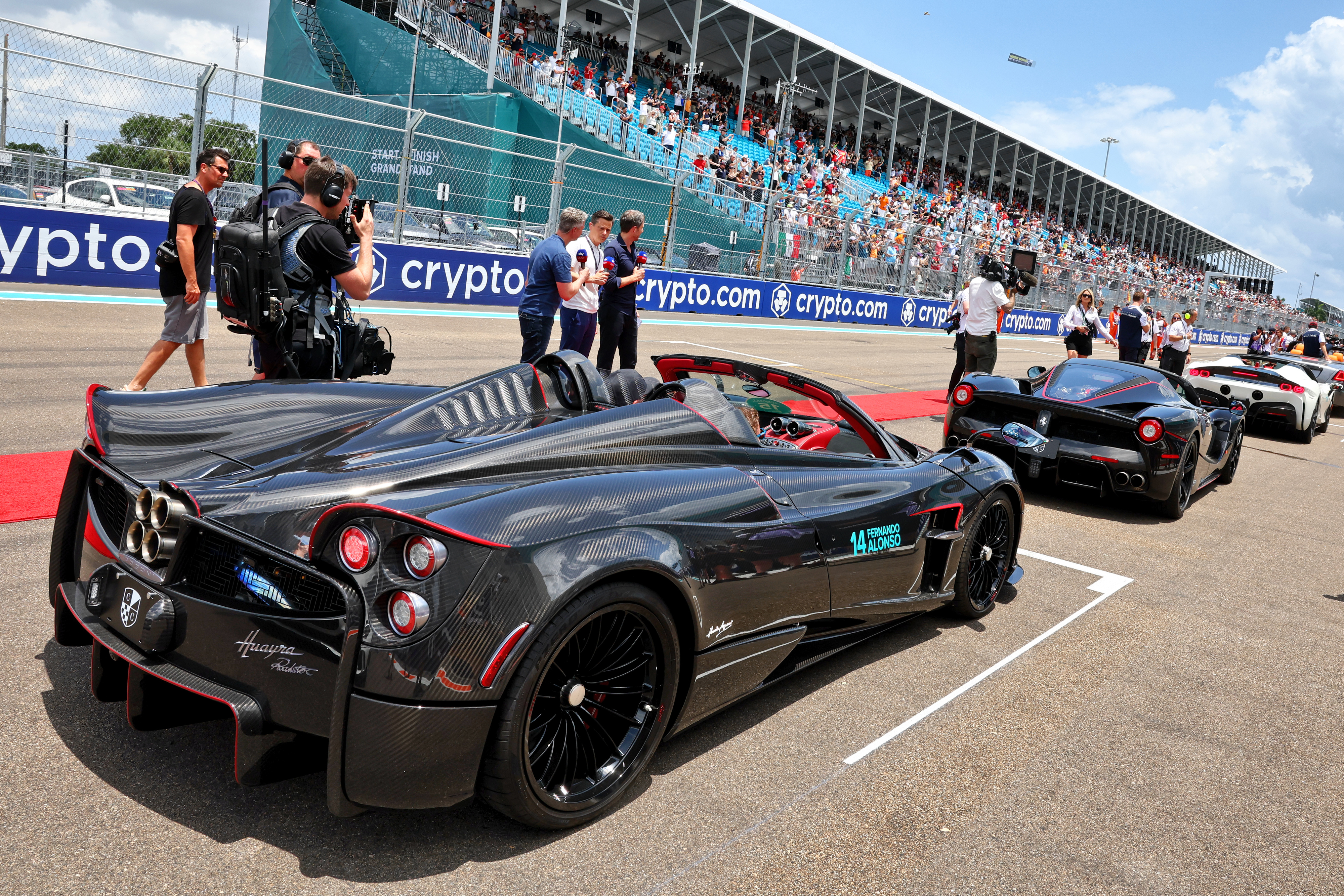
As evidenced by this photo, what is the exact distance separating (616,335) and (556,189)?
29.4ft

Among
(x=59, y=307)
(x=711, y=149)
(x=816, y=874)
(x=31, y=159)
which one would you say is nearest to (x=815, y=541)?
(x=816, y=874)

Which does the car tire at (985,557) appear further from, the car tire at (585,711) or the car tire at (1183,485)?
the car tire at (1183,485)

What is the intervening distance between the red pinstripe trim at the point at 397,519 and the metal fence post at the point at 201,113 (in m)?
11.4

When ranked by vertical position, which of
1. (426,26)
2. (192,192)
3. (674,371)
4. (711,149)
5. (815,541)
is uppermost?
(426,26)

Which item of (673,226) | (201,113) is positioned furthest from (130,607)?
(673,226)

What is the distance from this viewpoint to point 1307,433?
13.1m

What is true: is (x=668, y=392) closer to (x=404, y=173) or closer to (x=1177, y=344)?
(x=404, y=173)

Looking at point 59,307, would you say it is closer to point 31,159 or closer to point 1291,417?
point 31,159

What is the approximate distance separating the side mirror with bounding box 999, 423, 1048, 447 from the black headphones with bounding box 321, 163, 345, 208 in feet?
15.1

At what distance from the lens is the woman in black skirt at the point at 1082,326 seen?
13.5m

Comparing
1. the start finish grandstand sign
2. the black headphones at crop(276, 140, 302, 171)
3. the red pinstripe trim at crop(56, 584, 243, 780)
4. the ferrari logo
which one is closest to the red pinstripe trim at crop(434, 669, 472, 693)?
the red pinstripe trim at crop(56, 584, 243, 780)

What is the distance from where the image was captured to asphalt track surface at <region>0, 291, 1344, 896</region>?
235 cm

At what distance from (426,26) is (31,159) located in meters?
26.3

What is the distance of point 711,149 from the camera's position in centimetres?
3384
